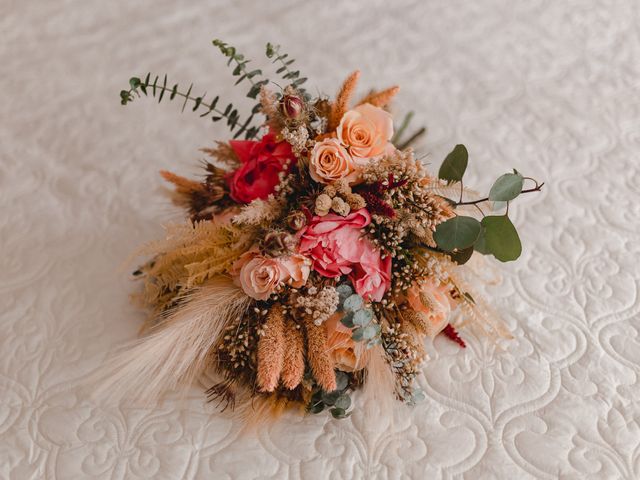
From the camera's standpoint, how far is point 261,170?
0.91m

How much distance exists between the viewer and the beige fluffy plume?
82 cm

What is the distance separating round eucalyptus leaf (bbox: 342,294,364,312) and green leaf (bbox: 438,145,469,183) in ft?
0.63

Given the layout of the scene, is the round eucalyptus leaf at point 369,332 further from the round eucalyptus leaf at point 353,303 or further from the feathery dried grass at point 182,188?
the feathery dried grass at point 182,188

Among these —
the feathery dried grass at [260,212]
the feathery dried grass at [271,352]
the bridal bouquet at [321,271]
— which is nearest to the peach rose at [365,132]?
the bridal bouquet at [321,271]

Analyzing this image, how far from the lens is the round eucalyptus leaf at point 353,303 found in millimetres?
804

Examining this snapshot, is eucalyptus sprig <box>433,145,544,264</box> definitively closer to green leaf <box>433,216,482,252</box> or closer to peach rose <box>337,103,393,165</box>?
green leaf <box>433,216,482,252</box>

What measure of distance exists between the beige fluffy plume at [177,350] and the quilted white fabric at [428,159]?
0.10 feet

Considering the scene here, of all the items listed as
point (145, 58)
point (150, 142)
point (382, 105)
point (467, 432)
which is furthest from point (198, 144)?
point (467, 432)

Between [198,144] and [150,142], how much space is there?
0.29 ft

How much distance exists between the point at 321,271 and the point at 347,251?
0.04 m

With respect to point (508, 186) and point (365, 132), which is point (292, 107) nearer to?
point (365, 132)

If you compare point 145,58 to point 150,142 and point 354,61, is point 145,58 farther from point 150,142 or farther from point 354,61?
point 354,61

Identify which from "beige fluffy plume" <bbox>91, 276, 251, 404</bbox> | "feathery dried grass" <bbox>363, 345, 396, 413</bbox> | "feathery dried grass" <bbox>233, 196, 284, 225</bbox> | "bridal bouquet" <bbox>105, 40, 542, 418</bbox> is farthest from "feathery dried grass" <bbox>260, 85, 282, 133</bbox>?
"feathery dried grass" <bbox>363, 345, 396, 413</bbox>

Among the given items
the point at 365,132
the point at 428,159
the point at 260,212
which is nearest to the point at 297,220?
the point at 260,212
